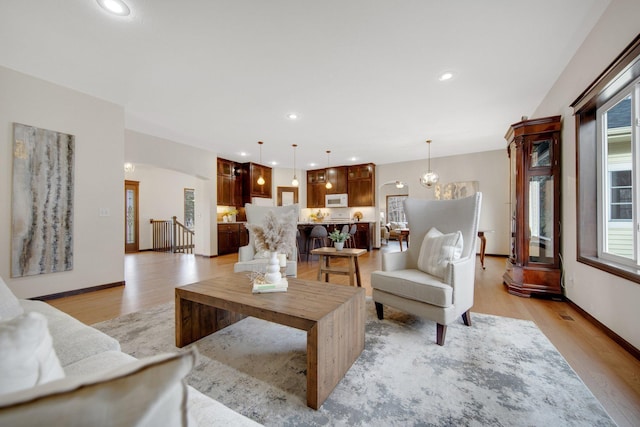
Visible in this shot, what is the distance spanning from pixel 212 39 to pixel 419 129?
12.2 ft

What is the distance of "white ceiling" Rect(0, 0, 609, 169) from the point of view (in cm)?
203

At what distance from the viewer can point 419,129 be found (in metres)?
4.71

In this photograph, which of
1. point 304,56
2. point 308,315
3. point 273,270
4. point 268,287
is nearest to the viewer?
point 308,315

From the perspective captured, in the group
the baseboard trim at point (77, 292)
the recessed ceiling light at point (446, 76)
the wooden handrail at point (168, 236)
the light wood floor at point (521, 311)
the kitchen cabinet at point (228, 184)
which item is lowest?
the light wood floor at point (521, 311)

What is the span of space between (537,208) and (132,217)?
938 centimetres

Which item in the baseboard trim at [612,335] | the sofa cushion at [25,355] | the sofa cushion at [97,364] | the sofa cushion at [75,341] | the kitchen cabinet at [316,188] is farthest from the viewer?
the kitchen cabinet at [316,188]

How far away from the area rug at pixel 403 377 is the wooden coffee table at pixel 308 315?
0.10 m

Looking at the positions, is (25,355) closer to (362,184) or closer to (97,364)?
(97,364)

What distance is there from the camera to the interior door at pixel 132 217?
7.32m

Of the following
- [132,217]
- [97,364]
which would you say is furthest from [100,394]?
[132,217]

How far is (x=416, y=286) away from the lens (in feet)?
6.81

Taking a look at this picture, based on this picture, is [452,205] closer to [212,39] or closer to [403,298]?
[403,298]

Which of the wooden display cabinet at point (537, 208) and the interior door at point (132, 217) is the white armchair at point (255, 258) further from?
the interior door at point (132, 217)

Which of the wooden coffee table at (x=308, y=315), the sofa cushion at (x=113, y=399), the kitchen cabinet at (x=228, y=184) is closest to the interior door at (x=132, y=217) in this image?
the kitchen cabinet at (x=228, y=184)
